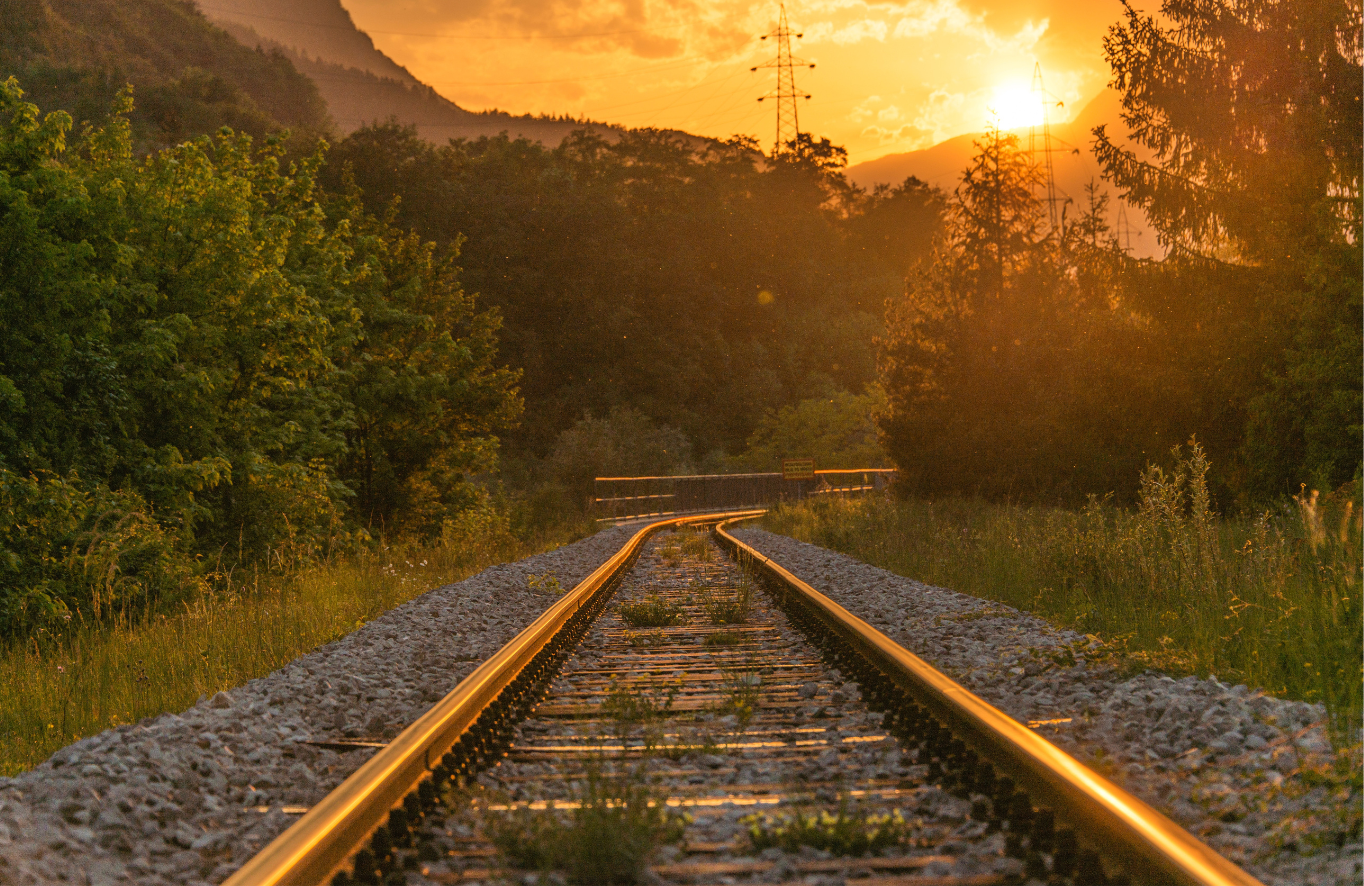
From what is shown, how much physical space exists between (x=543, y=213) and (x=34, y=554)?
53988mm

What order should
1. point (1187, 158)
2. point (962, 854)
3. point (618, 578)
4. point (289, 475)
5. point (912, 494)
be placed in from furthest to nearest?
point (912, 494)
point (1187, 158)
point (289, 475)
point (618, 578)
point (962, 854)

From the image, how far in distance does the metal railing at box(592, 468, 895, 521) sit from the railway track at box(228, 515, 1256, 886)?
77.9ft

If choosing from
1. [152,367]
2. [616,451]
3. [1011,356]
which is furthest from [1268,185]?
[616,451]

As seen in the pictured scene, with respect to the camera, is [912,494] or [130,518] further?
[912,494]

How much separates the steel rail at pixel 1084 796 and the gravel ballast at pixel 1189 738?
0.33m

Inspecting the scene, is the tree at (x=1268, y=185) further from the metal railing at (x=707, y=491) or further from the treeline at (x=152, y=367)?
the treeline at (x=152, y=367)

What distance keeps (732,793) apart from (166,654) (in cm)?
475

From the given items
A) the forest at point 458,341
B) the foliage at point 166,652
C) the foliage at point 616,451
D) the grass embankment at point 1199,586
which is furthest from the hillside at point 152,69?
the grass embankment at point 1199,586

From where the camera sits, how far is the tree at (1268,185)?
16250 millimetres

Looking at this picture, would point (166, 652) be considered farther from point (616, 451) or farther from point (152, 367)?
point (616, 451)

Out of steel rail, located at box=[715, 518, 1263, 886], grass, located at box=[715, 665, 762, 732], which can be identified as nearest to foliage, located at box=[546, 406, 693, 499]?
grass, located at box=[715, 665, 762, 732]

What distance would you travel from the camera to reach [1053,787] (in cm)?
330

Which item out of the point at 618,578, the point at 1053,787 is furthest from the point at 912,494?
the point at 1053,787

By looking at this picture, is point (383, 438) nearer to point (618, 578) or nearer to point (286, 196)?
point (286, 196)
